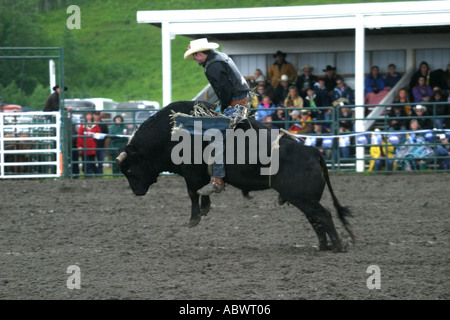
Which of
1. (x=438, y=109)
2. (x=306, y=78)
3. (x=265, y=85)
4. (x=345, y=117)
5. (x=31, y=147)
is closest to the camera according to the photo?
(x=438, y=109)

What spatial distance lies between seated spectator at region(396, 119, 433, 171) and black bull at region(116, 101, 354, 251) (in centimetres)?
734

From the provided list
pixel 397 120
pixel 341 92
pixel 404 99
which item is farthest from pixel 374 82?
pixel 397 120

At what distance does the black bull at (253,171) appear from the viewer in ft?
21.4

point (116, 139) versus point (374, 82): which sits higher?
point (374, 82)

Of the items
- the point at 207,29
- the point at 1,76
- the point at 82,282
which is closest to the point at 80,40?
the point at 1,76

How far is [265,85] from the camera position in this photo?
55.4 feet

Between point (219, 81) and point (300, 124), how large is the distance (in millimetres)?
7717

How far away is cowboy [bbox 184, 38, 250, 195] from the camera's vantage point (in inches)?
265

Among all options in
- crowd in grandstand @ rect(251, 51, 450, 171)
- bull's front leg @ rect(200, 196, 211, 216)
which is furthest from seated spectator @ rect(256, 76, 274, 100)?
bull's front leg @ rect(200, 196, 211, 216)

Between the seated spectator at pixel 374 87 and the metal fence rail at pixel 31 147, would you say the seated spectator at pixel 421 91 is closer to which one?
the seated spectator at pixel 374 87

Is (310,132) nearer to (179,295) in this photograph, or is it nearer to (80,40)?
(179,295)
